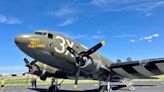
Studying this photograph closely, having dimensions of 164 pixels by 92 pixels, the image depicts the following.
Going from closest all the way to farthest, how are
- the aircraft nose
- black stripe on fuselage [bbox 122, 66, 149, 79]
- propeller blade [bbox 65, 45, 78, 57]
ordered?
the aircraft nose, propeller blade [bbox 65, 45, 78, 57], black stripe on fuselage [bbox 122, 66, 149, 79]

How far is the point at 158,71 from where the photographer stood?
26.5 meters

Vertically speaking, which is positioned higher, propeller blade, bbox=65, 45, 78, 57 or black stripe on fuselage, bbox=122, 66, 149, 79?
propeller blade, bbox=65, 45, 78, 57

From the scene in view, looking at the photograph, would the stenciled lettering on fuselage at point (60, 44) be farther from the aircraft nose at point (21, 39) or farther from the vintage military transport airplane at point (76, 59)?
the aircraft nose at point (21, 39)

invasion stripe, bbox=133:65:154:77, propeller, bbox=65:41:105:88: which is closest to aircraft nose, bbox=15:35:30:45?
propeller, bbox=65:41:105:88

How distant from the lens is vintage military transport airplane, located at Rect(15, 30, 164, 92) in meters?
21.6

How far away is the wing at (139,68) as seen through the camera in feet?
81.7

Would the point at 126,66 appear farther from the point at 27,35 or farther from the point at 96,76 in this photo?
the point at 27,35

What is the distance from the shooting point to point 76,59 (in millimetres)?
23172

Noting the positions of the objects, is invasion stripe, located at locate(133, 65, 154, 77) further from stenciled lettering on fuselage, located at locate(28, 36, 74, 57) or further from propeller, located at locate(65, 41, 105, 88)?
stenciled lettering on fuselage, located at locate(28, 36, 74, 57)

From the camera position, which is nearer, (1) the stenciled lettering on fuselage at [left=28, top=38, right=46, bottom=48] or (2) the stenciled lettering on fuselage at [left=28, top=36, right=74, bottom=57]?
(1) the stenciled lettering on fuselage at [left=28, top=38, right=46, bottom=48]

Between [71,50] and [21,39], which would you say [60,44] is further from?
[21,39]

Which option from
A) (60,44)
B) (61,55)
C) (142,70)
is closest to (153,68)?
(142,70)

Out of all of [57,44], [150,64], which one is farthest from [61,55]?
[150,64]

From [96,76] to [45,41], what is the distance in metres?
8.05
